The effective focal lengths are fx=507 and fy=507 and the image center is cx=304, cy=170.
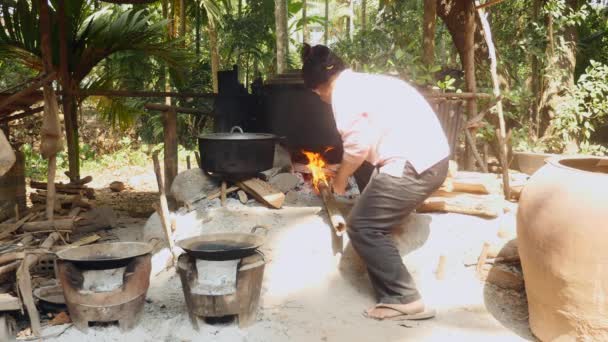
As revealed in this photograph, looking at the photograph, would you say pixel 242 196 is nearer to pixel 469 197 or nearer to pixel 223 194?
pixel 223 194

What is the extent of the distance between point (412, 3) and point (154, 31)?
7.66m

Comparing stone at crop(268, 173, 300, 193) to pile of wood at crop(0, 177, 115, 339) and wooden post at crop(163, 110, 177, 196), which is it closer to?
wooden post at crop(163, 110, 177, 196)

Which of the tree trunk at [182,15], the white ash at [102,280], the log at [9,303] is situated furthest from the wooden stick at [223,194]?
the tree trunk at [182,15]

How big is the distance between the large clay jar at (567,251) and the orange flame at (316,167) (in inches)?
88.6

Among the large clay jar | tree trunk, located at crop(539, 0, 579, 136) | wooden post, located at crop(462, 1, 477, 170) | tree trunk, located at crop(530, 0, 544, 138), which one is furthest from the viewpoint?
tree trunk, located at crop(530, 0, 544, 138)

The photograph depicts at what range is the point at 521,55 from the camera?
902cm

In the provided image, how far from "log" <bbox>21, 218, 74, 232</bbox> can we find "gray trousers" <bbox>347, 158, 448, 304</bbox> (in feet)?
8.48

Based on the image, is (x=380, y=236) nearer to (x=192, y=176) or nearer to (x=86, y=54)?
(x=192, y=176)

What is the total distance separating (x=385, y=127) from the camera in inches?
128

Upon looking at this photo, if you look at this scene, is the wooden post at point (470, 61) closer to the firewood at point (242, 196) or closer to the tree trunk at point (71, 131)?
the firewood at point (242, 196)

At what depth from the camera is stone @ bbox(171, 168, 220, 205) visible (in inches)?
189

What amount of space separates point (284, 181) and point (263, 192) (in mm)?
493

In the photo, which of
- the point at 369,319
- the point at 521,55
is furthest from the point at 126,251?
the point at 521,55

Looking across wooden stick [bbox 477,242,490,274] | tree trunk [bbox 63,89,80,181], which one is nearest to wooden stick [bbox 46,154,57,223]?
tree trunk [bbox 63,89,80,181]
